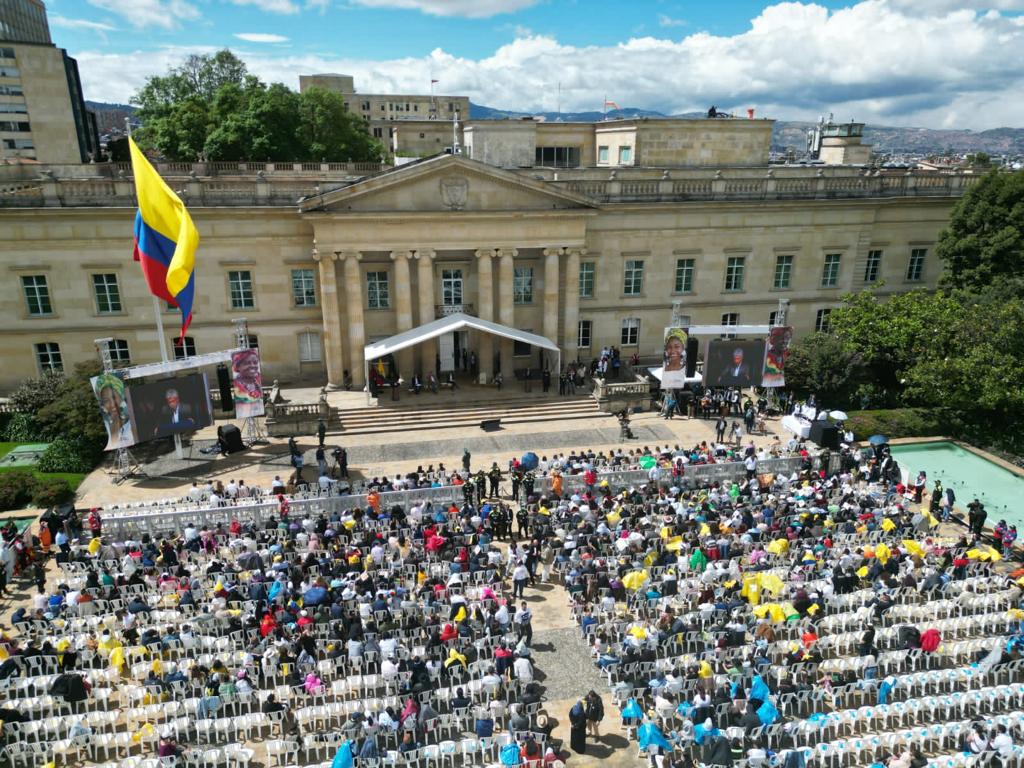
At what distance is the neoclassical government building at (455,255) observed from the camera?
35000mm

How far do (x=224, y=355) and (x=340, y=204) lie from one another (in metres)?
9.62

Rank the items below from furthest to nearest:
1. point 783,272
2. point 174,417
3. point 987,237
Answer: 1. point 783,272
2. point 987,237
3. point 174,417

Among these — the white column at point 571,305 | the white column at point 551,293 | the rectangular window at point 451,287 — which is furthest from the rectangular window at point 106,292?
the white column at point 571,305

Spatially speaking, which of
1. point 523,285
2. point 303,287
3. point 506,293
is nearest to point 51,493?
point 303,287

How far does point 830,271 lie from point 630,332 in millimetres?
13023

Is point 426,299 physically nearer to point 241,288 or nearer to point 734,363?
point 241,288

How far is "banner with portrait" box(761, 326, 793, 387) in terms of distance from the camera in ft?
113

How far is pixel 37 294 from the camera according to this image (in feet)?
115

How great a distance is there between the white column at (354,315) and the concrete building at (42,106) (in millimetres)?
49976

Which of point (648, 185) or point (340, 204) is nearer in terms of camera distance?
point (340, 204)

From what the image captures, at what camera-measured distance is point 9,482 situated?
2661 cm

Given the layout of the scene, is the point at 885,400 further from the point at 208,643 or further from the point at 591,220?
the point at 208,643

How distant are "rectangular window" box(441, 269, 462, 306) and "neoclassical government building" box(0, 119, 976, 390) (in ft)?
0.51

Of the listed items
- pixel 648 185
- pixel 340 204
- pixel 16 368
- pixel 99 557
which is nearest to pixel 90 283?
pixel 16 368
